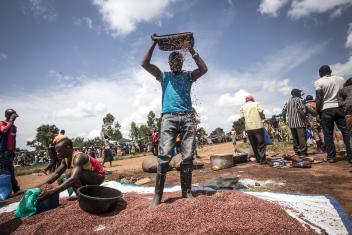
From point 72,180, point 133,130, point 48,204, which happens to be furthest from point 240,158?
point 133,130

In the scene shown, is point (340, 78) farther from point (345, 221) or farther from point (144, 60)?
point (144, 60)

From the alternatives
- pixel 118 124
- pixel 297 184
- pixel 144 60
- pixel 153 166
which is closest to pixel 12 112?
pixel 153 166

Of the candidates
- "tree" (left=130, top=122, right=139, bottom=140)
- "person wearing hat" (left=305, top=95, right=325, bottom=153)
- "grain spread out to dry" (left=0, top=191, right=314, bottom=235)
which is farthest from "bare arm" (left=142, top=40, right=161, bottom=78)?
"tree" (left=130, top=122, right=139, bottom=140)

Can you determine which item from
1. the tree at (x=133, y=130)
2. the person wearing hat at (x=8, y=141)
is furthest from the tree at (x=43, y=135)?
the person wearing hat at (x=8, y=141)

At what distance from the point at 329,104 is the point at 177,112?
399 centimetres

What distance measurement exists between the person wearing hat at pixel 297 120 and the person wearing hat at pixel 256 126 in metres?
0.92

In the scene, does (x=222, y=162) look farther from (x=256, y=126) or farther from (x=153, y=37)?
(x=153, y=37)

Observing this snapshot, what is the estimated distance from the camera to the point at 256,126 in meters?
6.91

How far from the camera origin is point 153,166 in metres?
7.75

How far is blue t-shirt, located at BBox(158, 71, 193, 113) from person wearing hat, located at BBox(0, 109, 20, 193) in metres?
4.66

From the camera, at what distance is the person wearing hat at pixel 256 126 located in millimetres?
6875

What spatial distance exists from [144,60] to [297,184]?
3224 millimetres

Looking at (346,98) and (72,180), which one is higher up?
(346,98)

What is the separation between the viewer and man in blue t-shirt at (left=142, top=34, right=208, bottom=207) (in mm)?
3352
